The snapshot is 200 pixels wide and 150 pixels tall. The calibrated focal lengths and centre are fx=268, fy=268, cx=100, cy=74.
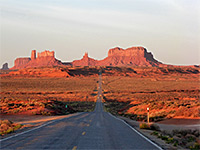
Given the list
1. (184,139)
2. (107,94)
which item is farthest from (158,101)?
(107,94)

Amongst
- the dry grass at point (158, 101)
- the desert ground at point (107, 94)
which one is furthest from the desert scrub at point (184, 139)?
the dry grass at point (158, 101)

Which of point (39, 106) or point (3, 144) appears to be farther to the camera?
point (39, 106)

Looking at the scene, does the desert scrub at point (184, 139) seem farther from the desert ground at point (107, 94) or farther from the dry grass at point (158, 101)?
the dry grass at point (158, 101)

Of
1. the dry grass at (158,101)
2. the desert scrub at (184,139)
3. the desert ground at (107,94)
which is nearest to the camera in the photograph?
the desert scrub at (184,139)

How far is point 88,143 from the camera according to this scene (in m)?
12.4

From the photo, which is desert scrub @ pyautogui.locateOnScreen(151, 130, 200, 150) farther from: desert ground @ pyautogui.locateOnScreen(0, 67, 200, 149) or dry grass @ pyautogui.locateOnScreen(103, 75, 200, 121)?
dry grass @ pyautogui.locateOnScreen(103, 75, 200, 121)

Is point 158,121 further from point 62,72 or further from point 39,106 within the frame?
point 62,72

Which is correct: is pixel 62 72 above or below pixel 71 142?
above

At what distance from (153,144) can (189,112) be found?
597 inches

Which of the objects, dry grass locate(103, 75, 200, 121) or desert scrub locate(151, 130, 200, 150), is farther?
dry grass locate(103, 75, 200, 121)

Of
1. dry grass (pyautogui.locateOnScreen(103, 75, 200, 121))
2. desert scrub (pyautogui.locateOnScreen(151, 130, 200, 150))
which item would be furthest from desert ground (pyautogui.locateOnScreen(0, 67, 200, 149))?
desert scrub (pyautogui.locateOnScreen(151, 130, 200, 150))

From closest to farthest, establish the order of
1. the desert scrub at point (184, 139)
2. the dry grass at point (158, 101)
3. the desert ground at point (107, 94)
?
the desert scrub at point (184, 139) < the dry grass at point (158, 101) < the desert ground at point (107, 94)

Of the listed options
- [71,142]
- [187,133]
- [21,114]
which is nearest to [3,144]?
[71,142]

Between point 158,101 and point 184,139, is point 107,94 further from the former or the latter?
point 184,139
